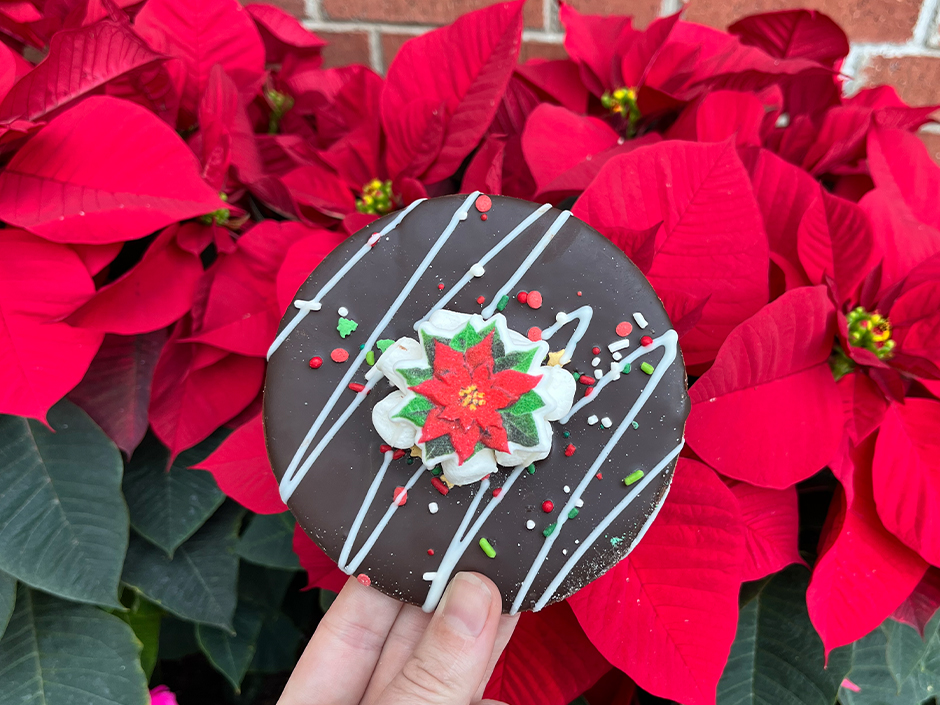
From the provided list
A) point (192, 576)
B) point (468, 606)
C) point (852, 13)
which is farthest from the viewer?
point (852, 13)

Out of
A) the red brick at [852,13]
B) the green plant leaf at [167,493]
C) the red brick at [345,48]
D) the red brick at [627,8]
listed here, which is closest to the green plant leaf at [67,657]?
the green plant leaf at [167,493]

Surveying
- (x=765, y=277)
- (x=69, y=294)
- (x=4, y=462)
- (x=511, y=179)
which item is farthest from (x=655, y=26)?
(x=4, y=462)

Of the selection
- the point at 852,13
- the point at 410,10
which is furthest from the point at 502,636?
the point at 852,13

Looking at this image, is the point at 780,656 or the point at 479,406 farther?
the point at 780,656

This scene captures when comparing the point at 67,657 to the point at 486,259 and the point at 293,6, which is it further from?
the point at 293,6

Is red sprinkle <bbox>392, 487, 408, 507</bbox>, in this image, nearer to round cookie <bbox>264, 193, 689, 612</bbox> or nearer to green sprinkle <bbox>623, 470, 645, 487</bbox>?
round cookie <bbox>264, 193, 689, 612</bbox>

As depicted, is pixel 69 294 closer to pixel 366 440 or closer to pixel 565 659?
pixel 366 440
